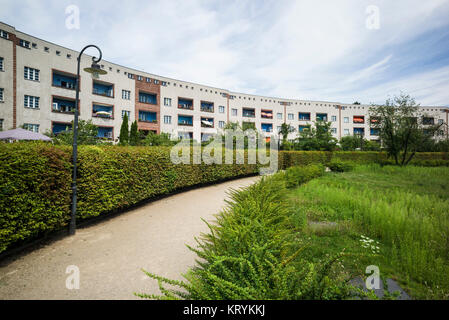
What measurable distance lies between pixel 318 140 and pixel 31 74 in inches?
1330

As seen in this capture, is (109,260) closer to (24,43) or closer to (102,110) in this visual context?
(24,43)

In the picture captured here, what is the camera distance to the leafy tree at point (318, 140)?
24.9 m

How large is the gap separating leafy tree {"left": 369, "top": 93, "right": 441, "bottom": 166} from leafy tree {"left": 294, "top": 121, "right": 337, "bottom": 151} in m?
5.51

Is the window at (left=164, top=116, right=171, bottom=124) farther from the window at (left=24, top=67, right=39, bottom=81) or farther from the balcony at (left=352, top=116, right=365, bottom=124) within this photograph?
the balcony at (left=352, top=116, right=365, bottom=124)

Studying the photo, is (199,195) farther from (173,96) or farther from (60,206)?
(173,96)

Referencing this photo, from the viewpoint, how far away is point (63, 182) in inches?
187

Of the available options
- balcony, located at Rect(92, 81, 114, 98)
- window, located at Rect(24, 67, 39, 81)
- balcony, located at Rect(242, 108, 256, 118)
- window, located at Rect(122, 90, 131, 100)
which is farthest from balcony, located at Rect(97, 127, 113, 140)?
balcony, located at Rect(242, 108, 256, 118)

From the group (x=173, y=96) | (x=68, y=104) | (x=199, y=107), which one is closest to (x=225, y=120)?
(x=199, y=107)

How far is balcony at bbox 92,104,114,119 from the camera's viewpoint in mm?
27081

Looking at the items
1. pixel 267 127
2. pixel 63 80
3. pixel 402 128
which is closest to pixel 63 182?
pixel 402 128

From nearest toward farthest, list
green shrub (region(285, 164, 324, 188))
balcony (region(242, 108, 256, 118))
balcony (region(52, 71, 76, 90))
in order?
green shrub (region(285, 164, 324, 188)), balcony (region(52, 71, 76, 90)), balcony (region(242, 108, 256, 118))

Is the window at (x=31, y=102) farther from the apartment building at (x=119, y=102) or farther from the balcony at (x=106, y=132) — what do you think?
the balcony at (x=106, y=132)

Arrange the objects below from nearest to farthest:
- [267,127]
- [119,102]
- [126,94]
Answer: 1. [119,102]
2. [126,94]
3. [267,127]
